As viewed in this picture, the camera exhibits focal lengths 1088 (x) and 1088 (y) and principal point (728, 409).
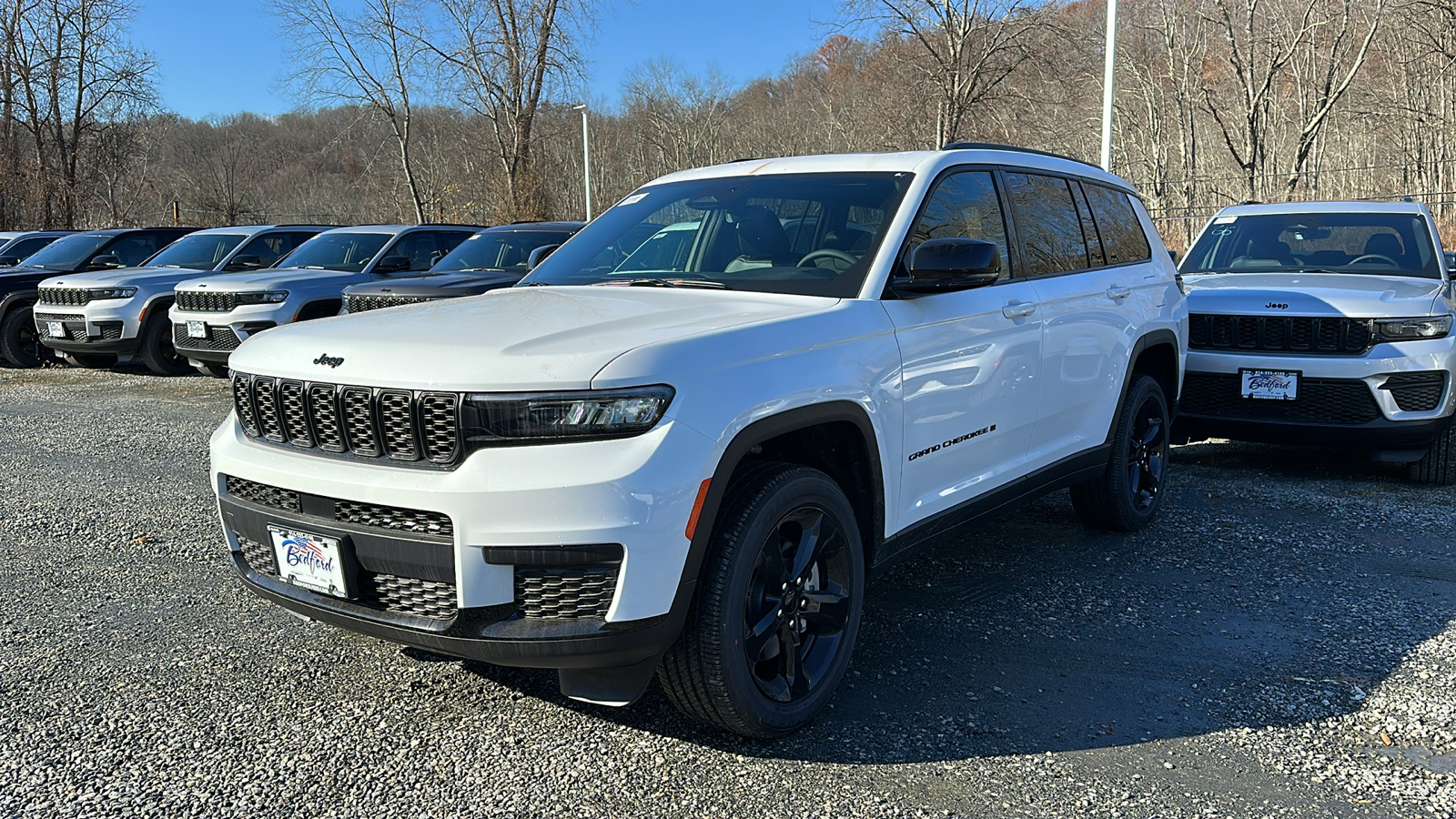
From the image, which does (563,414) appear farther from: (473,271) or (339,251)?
(339,251)

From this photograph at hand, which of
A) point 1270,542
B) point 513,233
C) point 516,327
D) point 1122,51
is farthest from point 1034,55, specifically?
point 516,327

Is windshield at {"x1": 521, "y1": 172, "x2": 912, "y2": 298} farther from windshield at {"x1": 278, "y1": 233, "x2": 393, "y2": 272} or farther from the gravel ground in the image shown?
windshield at {"x1": 278, "y1": 233, "x2": 393, "y2": 272}

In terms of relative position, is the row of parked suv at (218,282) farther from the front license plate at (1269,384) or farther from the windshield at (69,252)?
the front license plate at (1269,384)

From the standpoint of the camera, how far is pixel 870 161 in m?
4.35

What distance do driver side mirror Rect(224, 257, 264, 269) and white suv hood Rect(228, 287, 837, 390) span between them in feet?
33.9

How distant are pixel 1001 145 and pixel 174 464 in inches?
227

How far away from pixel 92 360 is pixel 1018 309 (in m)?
12.2

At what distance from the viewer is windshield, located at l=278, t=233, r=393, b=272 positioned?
1216 cm

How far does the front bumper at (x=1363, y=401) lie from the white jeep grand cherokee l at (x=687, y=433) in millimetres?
2624

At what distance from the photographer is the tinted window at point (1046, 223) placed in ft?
15.3

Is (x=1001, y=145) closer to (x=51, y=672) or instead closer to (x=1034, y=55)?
(x=51, y=672)

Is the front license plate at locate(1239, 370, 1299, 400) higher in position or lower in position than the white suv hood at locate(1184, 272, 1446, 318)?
lower

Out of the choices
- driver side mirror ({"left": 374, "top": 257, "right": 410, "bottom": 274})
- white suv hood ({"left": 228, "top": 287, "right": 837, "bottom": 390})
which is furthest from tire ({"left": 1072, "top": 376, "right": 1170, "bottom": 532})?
driver side mirror ({"left": 374, "top": 257, "right": 410, "bottom": 274})

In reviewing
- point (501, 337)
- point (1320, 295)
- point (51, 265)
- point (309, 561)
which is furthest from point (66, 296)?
point (1320, 295)
